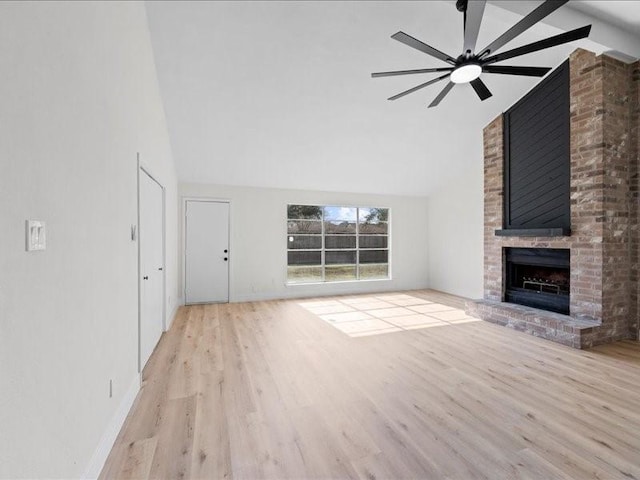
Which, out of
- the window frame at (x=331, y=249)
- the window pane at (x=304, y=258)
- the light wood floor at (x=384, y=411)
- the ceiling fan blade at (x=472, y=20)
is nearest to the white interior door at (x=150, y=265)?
the light wood floor at (x=384, y=411)

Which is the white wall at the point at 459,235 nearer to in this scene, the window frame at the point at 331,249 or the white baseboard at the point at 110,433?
the window frame at the point at 331,249

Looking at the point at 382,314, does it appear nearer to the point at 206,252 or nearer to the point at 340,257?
the point at 340,257

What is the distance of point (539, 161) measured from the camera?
4305 millimetres

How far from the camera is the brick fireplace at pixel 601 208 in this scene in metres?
3.62

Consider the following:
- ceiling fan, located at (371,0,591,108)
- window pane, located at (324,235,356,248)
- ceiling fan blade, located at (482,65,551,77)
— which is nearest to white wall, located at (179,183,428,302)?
window pane, located at (324,235,356,248)

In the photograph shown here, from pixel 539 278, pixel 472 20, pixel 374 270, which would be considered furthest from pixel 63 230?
pixel 374 270

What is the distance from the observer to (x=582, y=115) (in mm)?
3785

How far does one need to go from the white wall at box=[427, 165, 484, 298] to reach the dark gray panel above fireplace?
1281mm

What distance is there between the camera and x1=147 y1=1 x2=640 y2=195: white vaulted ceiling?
314 centimetres

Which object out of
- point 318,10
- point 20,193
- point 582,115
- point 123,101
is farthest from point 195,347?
point 582,115

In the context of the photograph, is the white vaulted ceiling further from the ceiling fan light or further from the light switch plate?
the light switch plate

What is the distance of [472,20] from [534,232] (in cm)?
311

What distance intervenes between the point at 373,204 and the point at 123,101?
18.1 feet

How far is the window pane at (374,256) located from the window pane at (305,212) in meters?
1.40
